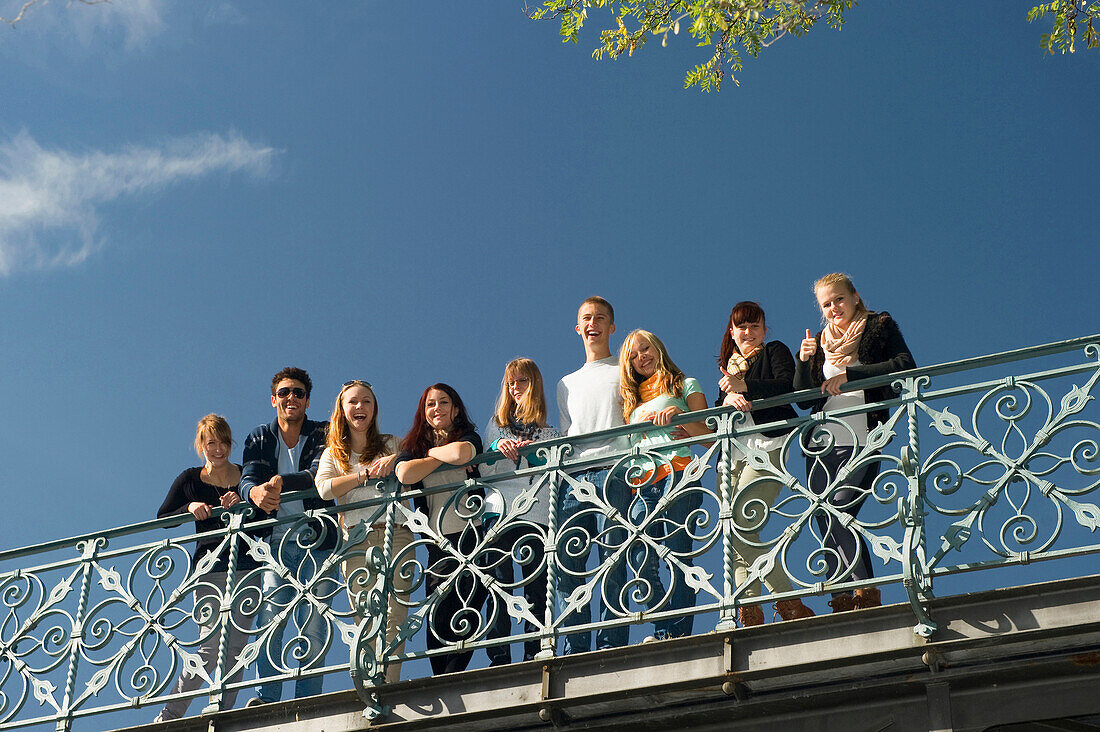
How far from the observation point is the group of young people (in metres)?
7.20

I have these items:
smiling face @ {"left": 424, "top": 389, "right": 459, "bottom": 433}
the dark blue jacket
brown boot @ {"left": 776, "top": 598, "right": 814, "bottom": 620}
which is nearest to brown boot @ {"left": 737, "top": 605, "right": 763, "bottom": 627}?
brown boot @ {"left": 776, "top": 598, "right": 814, "bottom": 620}

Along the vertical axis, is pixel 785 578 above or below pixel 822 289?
below

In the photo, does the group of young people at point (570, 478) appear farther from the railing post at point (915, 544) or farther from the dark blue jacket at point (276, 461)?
the railing post at point (915, 544)

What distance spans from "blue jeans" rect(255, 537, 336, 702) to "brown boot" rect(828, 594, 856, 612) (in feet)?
9.07

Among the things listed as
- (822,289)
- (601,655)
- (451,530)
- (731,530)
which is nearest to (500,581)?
(451,530)

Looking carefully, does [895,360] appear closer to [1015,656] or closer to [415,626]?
[1015,656]

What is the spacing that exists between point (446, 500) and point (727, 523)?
1880 millimetres

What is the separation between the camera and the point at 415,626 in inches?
294

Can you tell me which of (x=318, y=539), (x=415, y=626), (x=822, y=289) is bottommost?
(x=415, y=626)

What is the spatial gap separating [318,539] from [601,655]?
79.3 inches

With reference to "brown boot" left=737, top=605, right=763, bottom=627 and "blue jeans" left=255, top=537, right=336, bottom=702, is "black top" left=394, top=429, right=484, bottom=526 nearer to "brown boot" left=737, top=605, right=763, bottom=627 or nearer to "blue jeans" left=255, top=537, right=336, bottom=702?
"blue jeans" left=255, top=537, right=336, bottom=702

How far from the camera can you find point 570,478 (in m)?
7.50

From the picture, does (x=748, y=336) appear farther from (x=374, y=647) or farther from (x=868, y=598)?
(x=374, y=647)

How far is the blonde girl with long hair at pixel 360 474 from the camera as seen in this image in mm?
7953
